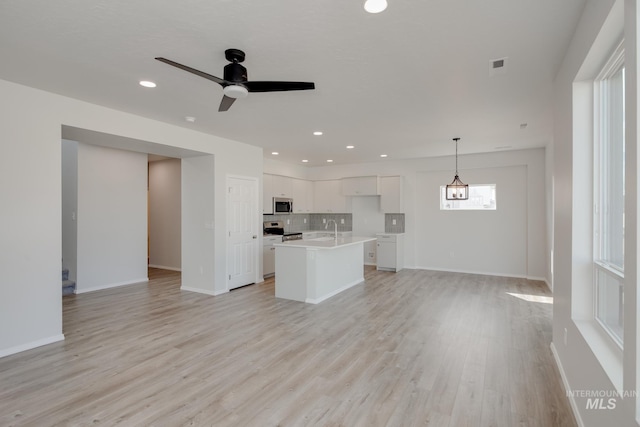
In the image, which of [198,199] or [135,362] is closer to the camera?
[135,362]

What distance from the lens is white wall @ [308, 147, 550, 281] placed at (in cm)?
624

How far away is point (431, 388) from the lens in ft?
8.21

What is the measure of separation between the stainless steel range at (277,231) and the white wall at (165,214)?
200 cm

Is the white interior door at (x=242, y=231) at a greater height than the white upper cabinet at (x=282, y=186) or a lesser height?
lesser

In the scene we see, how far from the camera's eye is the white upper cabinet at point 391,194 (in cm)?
751

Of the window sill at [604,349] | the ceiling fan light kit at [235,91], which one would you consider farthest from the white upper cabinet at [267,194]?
the window sill at [604,349]

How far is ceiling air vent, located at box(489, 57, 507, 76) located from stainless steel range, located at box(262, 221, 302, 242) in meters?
5.16

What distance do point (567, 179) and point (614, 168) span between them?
44 centimetres

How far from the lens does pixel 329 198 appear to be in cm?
862

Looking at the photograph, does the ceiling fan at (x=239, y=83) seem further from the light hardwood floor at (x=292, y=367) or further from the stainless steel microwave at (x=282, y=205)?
the stainless steel microwave at (x=282, y=205)

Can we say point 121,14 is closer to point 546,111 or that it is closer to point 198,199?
point 198,199

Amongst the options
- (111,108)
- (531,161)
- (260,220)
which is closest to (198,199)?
(260,220)

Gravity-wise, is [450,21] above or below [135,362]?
above

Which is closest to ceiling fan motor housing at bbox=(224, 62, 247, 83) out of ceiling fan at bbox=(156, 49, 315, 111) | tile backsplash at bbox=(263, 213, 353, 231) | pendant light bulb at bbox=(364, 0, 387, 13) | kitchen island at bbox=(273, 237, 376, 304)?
ceiling fan at bbox=(156, 49, 315, 111)
